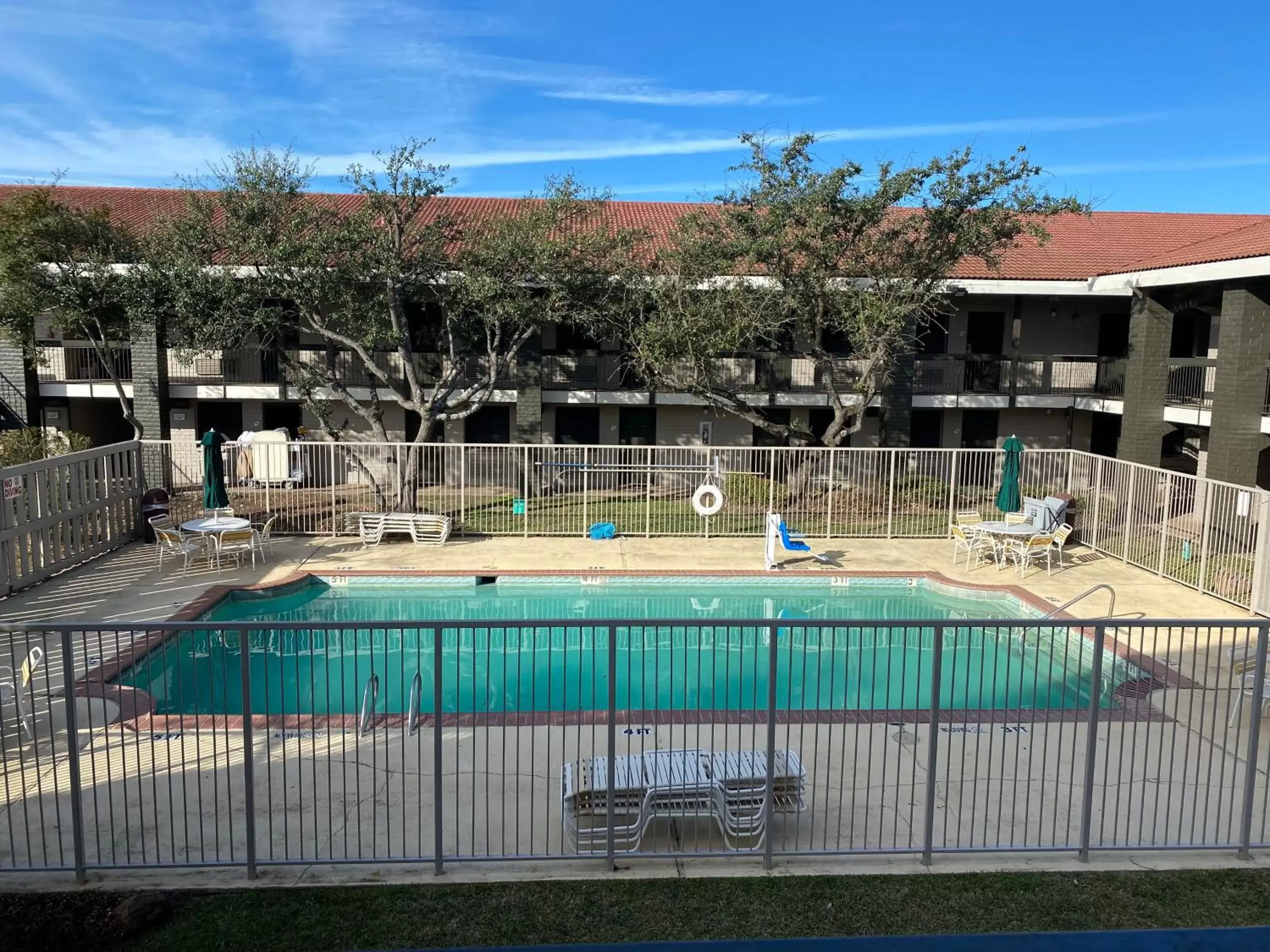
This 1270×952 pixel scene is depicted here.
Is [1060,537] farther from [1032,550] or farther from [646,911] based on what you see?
[646,911]

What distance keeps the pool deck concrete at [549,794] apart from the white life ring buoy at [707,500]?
8658 mm

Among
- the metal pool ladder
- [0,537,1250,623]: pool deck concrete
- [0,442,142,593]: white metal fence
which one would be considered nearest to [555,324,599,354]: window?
[0,537,1250,623]: pool deck concrete

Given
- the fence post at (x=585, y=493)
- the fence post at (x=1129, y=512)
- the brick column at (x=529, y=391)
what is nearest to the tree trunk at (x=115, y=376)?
the brick column at (x=529, y=391)

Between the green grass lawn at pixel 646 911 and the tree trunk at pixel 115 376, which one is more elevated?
the tree trunk at pixel 115 376

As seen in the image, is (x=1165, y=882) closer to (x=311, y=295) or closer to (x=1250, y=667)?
(x=1250, y=667)

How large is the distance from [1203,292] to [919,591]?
36.9 ft

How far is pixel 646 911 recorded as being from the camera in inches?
217

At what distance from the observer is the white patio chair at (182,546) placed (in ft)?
48.5

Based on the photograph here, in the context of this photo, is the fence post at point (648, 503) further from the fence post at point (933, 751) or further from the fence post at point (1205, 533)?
the fence post at point (933, 751)

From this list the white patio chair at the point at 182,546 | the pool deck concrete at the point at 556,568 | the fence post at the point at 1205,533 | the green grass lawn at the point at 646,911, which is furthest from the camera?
the white patio chair at the point at 182,546

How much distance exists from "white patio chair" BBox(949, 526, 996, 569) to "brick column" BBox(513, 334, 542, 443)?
11.0 meters

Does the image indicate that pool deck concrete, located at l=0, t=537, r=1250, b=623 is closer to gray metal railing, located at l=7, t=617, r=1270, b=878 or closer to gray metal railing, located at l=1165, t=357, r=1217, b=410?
gray metal railing, located at l=7, t=617, r=1270, b=878

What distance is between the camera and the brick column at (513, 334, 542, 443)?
78.6 feet

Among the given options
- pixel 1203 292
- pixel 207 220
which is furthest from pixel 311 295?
pixel 1203 292
